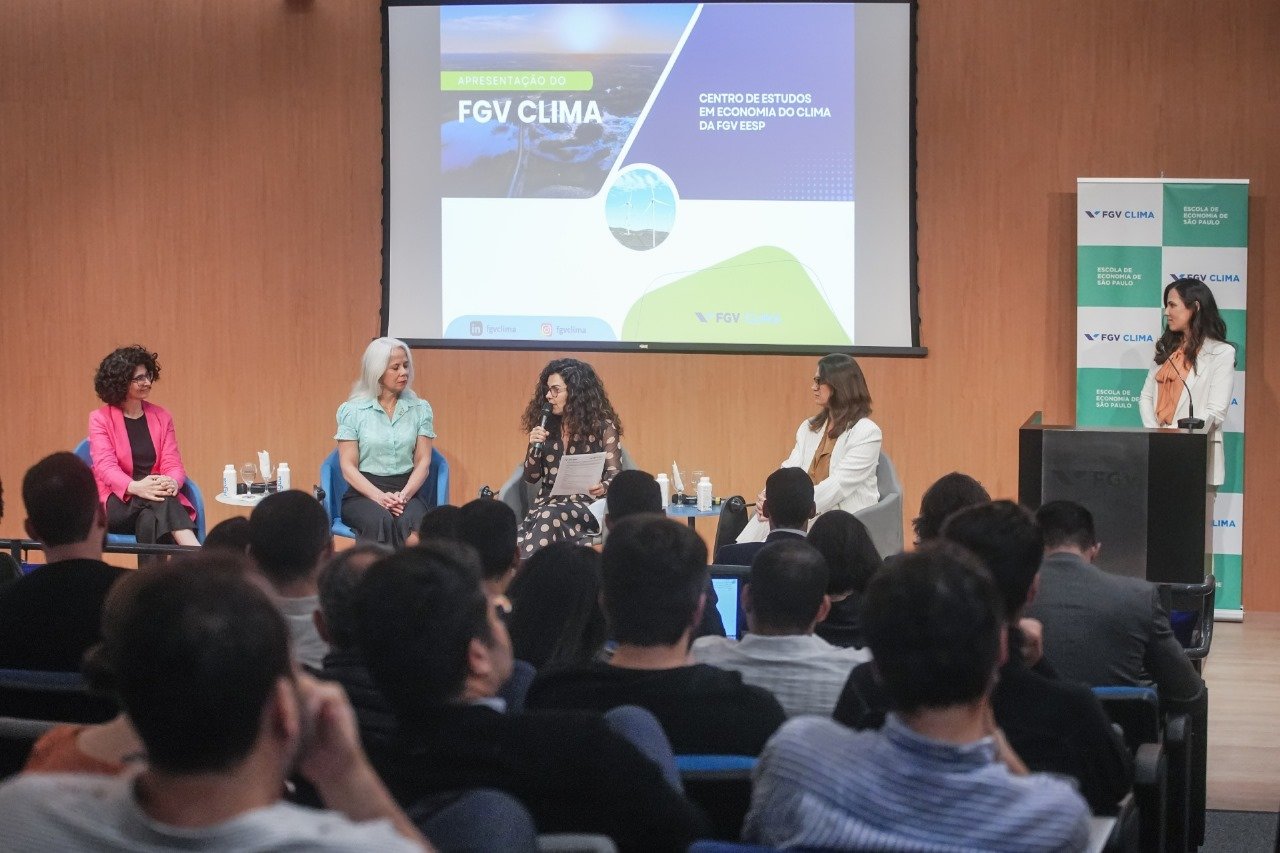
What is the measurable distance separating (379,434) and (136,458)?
109cm

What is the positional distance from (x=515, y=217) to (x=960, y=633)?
6078 mm

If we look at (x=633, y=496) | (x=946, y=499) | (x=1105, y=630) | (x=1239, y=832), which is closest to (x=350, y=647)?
(x=1105, y=630)

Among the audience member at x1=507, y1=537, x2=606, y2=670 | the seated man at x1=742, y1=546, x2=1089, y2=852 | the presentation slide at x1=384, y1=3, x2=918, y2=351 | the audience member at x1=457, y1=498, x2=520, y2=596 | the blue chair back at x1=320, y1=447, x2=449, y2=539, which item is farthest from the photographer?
the presentation slide at x1=384, y1=3, x2=918, y2=351

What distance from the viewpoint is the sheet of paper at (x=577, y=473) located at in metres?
6.20

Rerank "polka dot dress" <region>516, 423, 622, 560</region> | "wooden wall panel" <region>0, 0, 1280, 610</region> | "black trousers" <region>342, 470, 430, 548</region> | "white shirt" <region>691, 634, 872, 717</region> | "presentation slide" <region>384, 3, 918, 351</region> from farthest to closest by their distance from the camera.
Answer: "presentation slide" <region>384, 3, 918, 351</region>, "wooden wall panel" <region>0, 0, 1280, 610</region>, "black trousers" <region>342, 470, 430, 548</region>, "polka dot dress" <region>516, 423, 622, 560</region>, "white shirt" <region>691, 634, 872, 717</region>

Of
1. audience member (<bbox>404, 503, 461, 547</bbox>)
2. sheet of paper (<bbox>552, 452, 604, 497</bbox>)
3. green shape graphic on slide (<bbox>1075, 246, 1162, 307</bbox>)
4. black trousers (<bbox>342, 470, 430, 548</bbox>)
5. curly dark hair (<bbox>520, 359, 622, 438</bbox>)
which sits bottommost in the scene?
black trousers (<bbox>342, 470, 430, 548</bbox>)

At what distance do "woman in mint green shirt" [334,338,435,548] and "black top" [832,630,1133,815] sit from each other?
456cm

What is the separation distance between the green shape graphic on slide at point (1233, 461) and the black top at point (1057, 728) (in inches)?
196

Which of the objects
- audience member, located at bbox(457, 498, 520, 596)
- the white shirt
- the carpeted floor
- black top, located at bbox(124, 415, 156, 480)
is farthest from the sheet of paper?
the white shirt

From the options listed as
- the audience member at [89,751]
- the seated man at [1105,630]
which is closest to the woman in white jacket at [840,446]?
the seated man at [1105,630]

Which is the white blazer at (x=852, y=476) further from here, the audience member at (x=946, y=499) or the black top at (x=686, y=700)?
the black top at (x=686, y=700)

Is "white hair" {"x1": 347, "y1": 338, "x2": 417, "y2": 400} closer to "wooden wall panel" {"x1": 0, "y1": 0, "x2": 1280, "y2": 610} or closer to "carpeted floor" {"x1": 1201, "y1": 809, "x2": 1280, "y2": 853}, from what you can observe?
"wooden wall panel" {"x1": 0, "y1": 0, "x2": 1280, "y2": 610}

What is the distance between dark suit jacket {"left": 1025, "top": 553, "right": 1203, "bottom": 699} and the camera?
3.26 metres

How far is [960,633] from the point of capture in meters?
1.69
